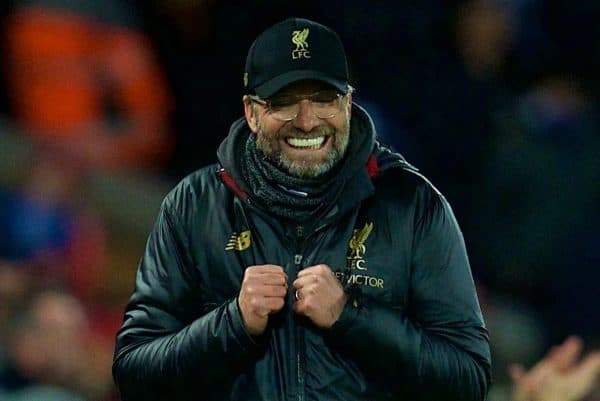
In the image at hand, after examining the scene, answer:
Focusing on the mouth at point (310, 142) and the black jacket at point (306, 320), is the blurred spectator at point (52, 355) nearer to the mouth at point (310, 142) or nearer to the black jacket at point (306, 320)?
the black jacket at point (306, 320)

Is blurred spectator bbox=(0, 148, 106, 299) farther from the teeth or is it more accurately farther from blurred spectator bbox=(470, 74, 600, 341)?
the teeth

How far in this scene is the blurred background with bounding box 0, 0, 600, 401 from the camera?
4.91m

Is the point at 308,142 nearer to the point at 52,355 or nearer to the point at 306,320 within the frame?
the point at 306,320

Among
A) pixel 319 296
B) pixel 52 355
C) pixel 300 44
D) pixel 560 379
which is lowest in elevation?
pixel 52 355

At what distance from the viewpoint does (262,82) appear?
9.31 feet

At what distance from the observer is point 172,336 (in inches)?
111

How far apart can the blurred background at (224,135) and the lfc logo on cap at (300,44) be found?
2083 mm

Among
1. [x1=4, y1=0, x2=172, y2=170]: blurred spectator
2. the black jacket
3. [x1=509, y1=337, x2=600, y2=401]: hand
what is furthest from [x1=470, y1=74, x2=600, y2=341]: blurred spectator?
the black jacket

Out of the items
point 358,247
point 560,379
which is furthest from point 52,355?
point 358,247

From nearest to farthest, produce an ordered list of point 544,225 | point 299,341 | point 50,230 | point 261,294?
1. point 261,294
2. point 299,341
3. point 50,230
4. point 544,225

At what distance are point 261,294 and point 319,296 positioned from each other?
0.12m

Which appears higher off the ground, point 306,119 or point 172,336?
point 306,119

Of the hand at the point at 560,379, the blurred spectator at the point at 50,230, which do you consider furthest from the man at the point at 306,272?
the blurred spectator at the point at 50,230

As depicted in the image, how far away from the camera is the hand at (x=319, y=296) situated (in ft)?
8.71
